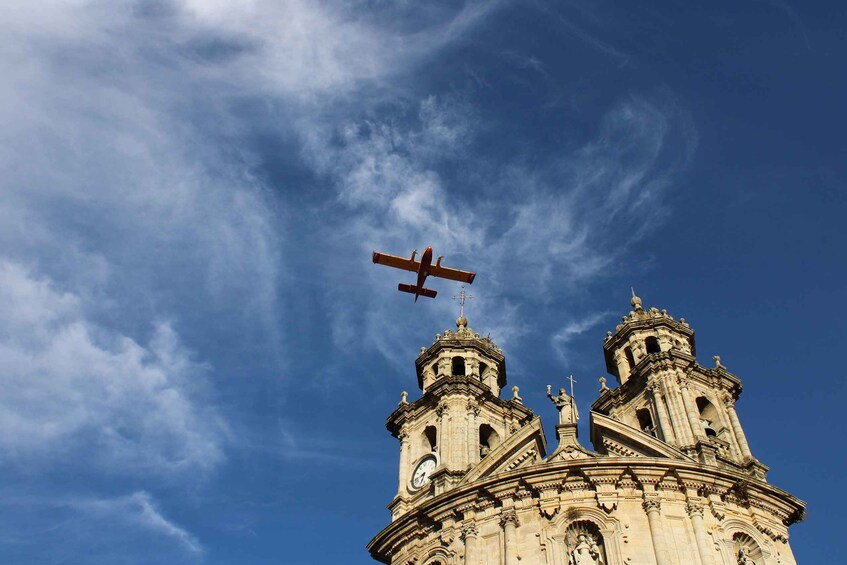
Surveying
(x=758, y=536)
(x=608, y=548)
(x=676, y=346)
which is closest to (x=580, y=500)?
(x=608, y=548)

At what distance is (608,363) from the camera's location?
45.8 m

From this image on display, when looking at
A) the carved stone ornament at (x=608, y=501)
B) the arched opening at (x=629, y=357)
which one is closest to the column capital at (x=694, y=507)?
the carved stone ornament at (x=608, y=501)

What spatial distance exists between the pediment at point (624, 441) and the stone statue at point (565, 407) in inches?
85.8

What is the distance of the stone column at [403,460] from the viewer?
38181mm

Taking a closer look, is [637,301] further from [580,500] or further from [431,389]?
[580,500]

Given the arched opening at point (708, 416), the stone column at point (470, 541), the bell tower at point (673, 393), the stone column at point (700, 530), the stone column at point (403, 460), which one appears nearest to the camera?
the stone column at point (700, 530)

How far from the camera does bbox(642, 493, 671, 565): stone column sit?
27.1 metres

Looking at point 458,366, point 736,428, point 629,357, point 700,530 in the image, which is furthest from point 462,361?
point 700,530

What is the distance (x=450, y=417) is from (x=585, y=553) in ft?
38.8

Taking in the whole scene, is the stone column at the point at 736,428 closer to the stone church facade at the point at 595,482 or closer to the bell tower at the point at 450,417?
the stone church facade at the point at 595,482

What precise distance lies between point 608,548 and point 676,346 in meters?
17.3

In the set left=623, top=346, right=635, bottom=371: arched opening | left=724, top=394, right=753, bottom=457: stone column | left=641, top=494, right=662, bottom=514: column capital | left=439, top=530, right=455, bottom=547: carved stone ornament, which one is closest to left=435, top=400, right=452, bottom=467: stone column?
left=439, top=530, right=455, bottom=547: carved stone ornament

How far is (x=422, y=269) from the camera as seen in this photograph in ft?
141

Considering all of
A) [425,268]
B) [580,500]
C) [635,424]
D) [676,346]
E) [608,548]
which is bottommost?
[608,548]
